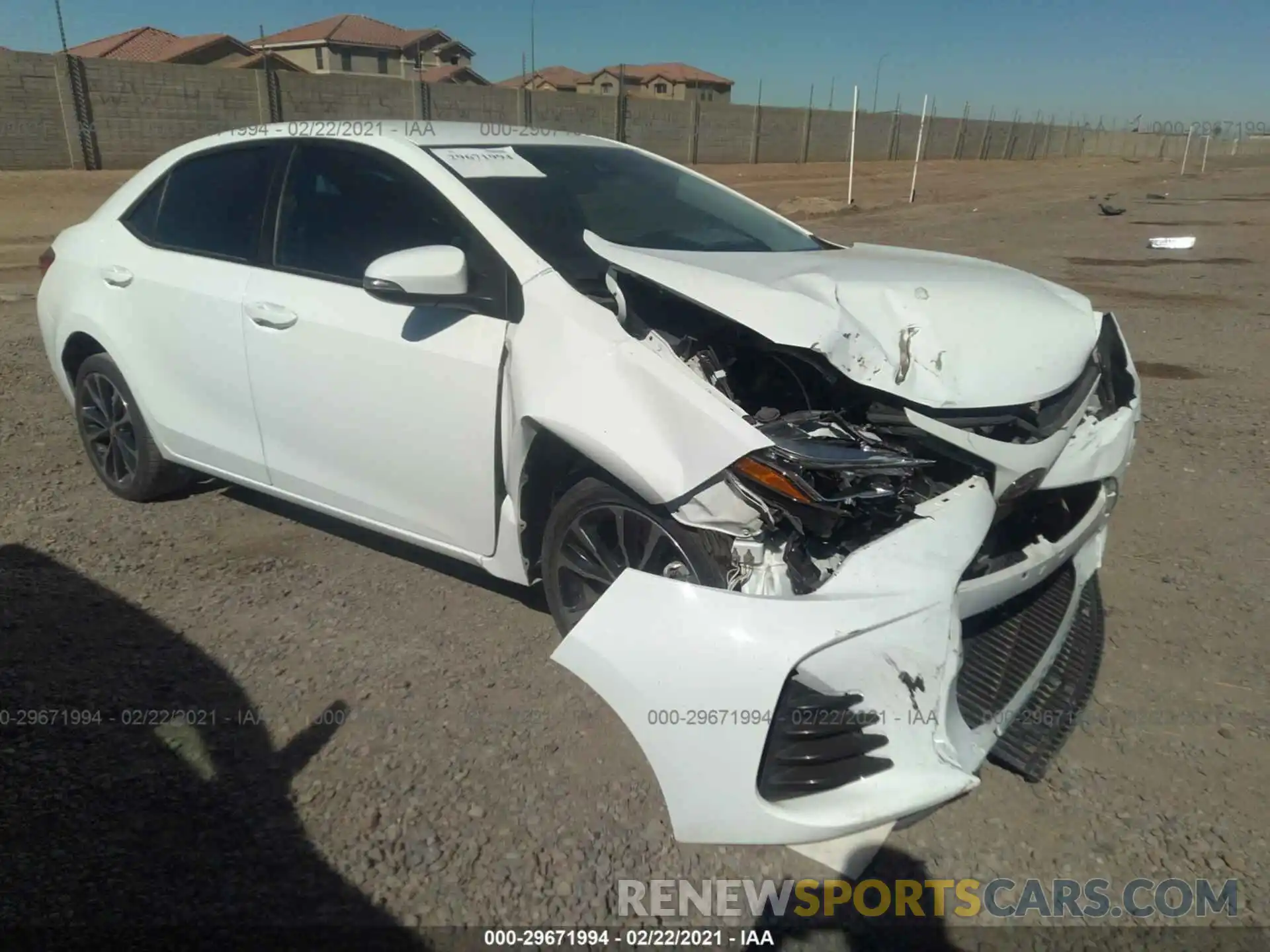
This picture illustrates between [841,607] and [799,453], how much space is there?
396 millimetres

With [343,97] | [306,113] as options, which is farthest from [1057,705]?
[343,97]

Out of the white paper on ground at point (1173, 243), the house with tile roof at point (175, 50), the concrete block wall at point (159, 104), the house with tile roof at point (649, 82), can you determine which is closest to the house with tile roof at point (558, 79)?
the house with tile roof at point (649, 82)

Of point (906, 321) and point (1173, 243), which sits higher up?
point (906, 321)

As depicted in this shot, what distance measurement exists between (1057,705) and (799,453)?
120 centimetres

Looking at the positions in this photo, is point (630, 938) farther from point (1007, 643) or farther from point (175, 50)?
point (175, 50)

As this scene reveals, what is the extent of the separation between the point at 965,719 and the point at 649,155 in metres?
2.98

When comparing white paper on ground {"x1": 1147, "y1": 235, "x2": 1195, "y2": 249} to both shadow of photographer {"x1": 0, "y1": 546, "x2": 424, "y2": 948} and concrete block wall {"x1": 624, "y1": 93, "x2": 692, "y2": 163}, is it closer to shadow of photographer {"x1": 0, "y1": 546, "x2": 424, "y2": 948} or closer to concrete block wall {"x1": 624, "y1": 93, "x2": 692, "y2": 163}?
shadow of photographer {"x1": 0, "y1": 546, "x2": 424, "y2": 948}

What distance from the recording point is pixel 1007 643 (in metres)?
2.86

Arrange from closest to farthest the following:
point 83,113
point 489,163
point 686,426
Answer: point 686,426, point 489,163, point 83,113

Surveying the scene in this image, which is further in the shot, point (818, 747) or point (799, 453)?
point (799, 453)

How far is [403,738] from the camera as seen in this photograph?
9.66ft

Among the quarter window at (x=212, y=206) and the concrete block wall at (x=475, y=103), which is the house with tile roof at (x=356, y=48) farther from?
the quarter window at (x=212, y=206)

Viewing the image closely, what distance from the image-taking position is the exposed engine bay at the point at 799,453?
2410 millimetres

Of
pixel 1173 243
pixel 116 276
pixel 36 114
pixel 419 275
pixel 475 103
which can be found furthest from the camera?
pixel 475 103
